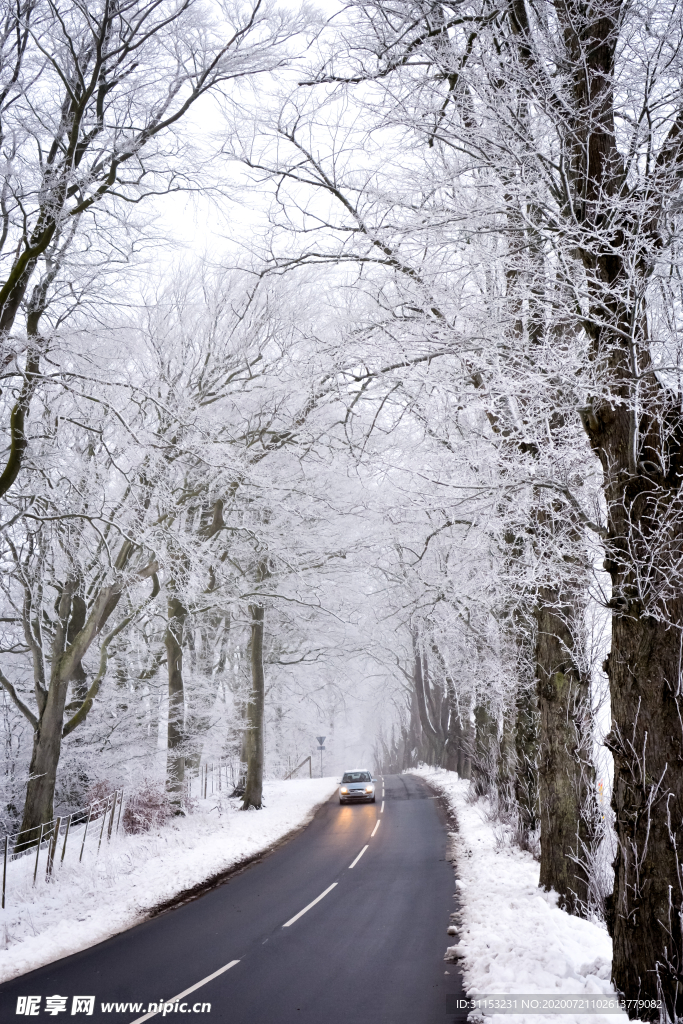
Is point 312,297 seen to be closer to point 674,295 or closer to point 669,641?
point 674,295

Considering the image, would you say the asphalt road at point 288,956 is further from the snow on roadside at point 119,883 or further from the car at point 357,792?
the car at point 357,792

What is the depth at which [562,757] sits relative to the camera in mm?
9125

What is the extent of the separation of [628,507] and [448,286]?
280 cm

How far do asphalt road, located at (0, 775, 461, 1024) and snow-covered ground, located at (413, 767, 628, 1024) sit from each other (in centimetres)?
37

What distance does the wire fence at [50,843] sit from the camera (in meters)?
11.5

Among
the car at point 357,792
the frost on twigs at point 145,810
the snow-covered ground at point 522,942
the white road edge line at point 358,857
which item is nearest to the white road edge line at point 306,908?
the white road edge line at point 358,857

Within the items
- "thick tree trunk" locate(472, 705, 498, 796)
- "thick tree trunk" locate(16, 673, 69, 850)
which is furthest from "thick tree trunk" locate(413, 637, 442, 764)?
"thick tree trunk" locate(16, 673, 69, 850)

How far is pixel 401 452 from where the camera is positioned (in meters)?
8.93

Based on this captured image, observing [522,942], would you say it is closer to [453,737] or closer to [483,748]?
[483,748]

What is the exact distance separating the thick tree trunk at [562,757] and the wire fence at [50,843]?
712cm

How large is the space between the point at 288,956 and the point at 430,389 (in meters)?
6.77

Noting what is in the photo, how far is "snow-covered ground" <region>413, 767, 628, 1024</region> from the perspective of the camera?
584cm

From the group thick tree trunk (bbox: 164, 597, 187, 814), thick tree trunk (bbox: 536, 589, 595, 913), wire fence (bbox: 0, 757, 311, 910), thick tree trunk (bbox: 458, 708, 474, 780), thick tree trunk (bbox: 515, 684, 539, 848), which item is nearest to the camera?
thick tree trunk (bbox: 536, 589, 595, 913)

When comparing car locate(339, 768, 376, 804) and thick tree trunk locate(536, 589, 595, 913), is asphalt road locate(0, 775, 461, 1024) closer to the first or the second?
thick tree trunk locate(536, 589, 595, 913)
